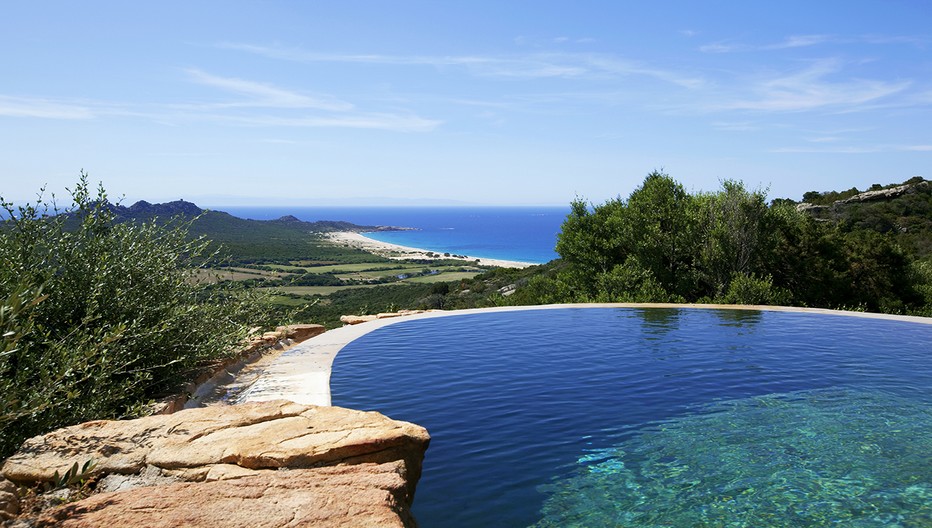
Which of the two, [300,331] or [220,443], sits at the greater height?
[220,443]

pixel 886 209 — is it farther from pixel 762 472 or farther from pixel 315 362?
pixel 315 362

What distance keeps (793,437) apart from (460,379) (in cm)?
512

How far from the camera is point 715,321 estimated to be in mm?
15930

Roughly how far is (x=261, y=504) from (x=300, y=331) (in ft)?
35.3

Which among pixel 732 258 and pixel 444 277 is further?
pixel 444 277

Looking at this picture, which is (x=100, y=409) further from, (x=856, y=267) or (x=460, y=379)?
(x=856, y=267)

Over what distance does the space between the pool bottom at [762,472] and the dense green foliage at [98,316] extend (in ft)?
16.6

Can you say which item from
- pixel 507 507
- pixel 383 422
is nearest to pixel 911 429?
pixel 507 507

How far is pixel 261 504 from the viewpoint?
416 cm

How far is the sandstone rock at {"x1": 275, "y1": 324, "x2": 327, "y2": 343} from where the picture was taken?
14.1 meters

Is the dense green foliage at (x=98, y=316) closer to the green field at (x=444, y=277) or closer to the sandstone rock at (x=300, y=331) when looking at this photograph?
the sandstone rock at (x=300, y=331)

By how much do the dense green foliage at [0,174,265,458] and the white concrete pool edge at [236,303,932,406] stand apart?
990 millimetres

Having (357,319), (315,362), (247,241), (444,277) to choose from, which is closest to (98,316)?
(315,362)

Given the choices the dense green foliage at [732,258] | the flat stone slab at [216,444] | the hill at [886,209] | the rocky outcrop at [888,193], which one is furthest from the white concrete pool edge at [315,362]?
the rocky outcrop at [888,193]
